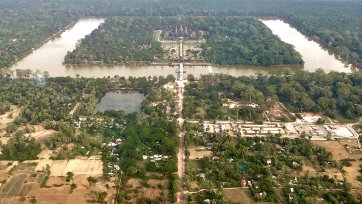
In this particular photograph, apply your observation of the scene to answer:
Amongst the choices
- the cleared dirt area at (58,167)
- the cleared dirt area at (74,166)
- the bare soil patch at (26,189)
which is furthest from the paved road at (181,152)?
the bare soil patch at (26,189)

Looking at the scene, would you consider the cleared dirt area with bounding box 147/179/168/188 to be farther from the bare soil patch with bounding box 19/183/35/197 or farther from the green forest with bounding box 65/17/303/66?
the green forest with bounding box 65/17/303/66

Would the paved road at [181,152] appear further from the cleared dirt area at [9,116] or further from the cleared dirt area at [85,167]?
the cleared dirt area at [9,116]

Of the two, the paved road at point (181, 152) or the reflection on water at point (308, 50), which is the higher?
the reflection on water at point (308, 50)

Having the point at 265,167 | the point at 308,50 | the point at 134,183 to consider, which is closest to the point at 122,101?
the point at 134,183

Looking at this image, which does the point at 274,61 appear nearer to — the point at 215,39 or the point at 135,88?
the point at 215,39

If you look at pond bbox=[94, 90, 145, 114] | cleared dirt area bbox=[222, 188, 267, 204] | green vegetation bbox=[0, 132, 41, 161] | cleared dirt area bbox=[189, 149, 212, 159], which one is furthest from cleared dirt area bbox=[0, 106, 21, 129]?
cleared dirt area bbox=[222, 188, 267, 204]

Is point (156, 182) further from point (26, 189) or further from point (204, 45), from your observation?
point (204, 45)

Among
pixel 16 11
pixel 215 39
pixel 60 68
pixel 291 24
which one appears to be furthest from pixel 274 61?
pixel 16 11
